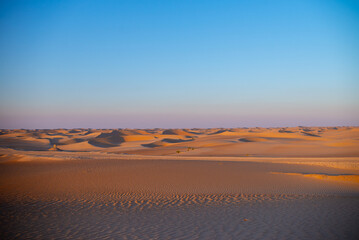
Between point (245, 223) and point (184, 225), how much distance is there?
5.39 feet

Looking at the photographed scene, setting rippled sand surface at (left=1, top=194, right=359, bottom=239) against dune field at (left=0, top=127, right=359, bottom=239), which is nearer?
rippled sand surface at (left=1, top=194, right=359, bottom=239)

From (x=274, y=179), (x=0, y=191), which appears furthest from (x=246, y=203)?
(x=0, y=191)

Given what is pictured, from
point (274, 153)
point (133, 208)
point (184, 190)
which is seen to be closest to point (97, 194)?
point (133, 208)

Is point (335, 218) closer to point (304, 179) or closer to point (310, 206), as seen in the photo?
point (310, 206)

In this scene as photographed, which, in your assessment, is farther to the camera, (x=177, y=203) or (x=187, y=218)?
(x=177, y=203)

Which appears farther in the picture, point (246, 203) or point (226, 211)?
point (246, 203)

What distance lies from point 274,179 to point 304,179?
5.13 ft

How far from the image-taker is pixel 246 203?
9.46 meters

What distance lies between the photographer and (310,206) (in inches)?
352

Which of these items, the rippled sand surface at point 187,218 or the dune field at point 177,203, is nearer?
the rippled sand surface at point 187,218

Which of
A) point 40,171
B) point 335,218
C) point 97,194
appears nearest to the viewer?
point 335,218

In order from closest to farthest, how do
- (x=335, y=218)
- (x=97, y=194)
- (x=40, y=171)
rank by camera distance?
(x=335, y=218), (x=97, y=194), (x=40, y=171)

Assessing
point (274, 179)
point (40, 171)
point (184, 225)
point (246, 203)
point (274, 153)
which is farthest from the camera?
point (274, 153)

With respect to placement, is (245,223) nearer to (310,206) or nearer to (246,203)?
(246,203)
